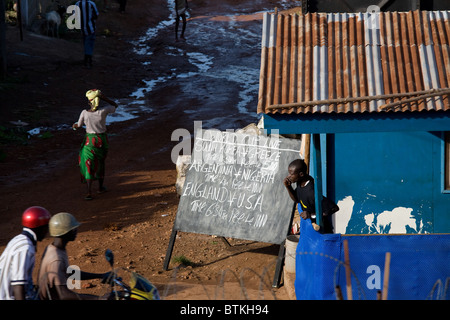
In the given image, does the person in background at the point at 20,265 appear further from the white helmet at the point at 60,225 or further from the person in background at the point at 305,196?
the person in background at the point at 305,196

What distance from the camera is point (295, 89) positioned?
761 centimetres

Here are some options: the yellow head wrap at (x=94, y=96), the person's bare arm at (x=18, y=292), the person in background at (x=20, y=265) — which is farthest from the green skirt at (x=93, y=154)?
the person's bare arm at (x=18, y=292)

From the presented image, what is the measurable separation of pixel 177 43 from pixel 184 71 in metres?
4.53

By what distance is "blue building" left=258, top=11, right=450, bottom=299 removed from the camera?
284 inches

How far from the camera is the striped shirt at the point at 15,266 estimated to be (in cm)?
589

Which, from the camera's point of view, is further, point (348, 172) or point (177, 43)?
point (177, 43)

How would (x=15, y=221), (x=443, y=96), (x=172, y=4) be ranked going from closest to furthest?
(x=443, y=96)
(x=15, y=221)
(x=172, y=4)

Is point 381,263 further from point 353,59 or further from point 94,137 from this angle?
point 94,137

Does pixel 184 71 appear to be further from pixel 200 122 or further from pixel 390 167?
pixel 390 167

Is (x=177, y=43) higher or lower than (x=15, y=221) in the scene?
higher

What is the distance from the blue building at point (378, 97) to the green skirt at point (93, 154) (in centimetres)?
501

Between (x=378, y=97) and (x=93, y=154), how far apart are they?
21.9ft

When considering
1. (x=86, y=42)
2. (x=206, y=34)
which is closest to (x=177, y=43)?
(x=206, y=34)

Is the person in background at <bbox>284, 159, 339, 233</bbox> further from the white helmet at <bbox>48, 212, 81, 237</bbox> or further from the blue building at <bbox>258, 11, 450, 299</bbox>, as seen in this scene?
the white helmet at <bbox>48, 212, 81, 237</bbox>
